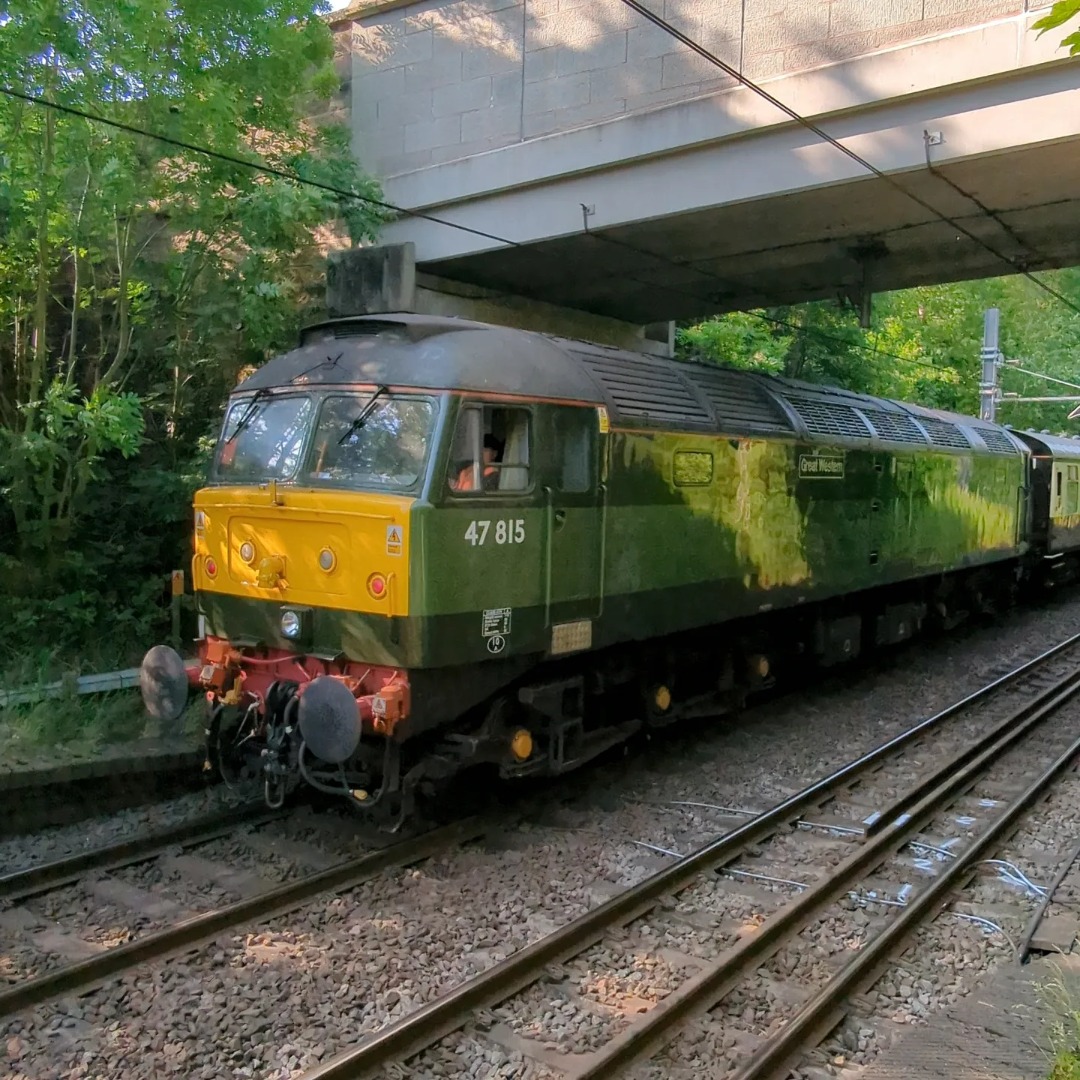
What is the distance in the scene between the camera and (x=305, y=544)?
6.48 meters

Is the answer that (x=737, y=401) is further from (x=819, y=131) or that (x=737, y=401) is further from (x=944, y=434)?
(x=944, y=434)

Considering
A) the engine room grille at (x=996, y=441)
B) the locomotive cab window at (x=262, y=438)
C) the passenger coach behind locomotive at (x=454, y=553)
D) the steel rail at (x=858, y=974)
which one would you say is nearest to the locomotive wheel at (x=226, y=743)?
the passenger coach behind locomotive at (x=454, y=553)

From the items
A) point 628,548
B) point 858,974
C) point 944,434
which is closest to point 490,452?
point 628,548

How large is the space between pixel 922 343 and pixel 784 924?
24.4 m

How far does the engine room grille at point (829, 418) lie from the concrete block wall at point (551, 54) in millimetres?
3084

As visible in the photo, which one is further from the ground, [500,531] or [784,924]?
[500,531]

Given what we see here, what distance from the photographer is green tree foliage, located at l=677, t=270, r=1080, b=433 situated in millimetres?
18359

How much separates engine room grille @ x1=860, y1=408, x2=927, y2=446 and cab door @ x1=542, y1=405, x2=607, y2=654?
547 cm

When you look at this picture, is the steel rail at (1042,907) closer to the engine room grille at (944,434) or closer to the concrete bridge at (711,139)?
the concrete bridge at (711,139)

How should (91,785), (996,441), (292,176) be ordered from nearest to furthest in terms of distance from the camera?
(91,785), (292,176), (996,441)

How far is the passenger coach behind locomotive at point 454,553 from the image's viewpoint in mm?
6160

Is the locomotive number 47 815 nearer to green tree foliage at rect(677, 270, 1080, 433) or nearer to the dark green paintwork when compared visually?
the dark green paintwork

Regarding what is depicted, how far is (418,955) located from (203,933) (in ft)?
3.79

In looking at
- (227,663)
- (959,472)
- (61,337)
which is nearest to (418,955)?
(227,663)
